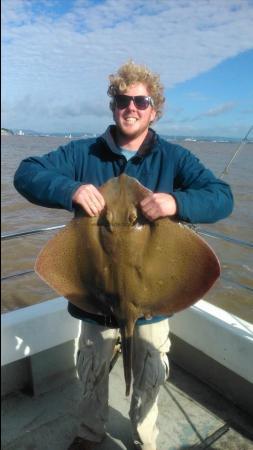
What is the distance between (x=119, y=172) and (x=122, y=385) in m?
2.00

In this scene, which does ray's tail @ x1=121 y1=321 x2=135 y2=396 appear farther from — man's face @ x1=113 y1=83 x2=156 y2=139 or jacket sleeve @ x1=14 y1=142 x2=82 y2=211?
man's face @ x1=113 y1=83 x2=156 y2=139

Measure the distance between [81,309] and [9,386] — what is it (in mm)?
1359

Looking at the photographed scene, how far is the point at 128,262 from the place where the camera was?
1.94 metres

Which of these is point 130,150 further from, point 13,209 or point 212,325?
point 13,209

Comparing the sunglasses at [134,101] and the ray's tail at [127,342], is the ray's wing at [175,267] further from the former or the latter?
the sunglasses at [134,101]

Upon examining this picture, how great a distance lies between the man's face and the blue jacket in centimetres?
9

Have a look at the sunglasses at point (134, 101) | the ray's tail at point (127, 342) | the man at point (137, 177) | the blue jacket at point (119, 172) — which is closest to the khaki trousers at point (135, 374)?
the man at point (137, 177)

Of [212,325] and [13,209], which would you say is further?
[13,209]

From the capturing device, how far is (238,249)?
420 inches

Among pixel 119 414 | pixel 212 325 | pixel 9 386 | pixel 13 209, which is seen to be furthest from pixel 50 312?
pixel 13 209

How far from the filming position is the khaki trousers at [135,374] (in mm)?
2441

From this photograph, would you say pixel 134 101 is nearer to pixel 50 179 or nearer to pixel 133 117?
pixel 133 117

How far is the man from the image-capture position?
2.09 m

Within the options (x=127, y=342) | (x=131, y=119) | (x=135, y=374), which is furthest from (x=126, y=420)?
(x=131, y=119)
